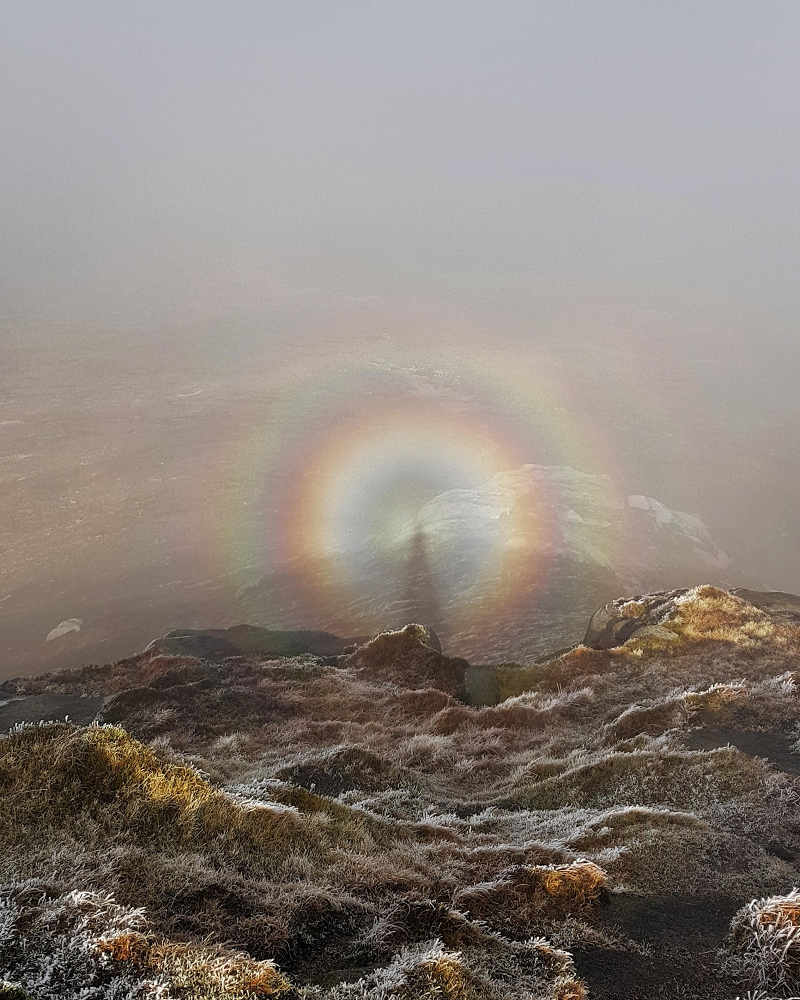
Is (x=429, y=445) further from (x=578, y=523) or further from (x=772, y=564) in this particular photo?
(x=772, y=564)

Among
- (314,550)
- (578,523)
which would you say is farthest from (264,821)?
(578,523)

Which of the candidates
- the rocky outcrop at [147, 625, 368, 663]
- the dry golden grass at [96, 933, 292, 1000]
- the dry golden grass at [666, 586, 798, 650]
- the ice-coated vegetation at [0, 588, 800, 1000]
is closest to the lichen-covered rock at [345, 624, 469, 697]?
the rocky outcrop at [147, 625, 368, 663]

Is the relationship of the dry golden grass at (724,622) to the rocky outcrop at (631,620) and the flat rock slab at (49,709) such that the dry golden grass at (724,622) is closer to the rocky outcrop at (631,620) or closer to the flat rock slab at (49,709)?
the rocky outcrop at (631,620)

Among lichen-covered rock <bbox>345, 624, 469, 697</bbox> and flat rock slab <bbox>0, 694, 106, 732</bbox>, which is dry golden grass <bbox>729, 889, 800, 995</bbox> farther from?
flat rock slab <bbox>0, 694, 106, 732</bbox>

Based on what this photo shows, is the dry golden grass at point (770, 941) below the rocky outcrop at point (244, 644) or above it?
above

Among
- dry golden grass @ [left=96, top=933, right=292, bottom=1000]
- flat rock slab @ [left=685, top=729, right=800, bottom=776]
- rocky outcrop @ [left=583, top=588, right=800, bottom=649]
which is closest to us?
dry golden grass @ [left=96, top=933, right=292, bottom=1000]

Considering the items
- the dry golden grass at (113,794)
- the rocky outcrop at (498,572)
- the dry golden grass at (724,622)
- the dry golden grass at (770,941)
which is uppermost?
the dry golden grass at (113,794)

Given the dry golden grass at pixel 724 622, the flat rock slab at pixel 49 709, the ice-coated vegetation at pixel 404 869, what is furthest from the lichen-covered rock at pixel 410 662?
the flat rock slab at pixel 49 709

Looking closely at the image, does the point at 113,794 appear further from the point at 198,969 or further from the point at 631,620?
the point at 631,620
